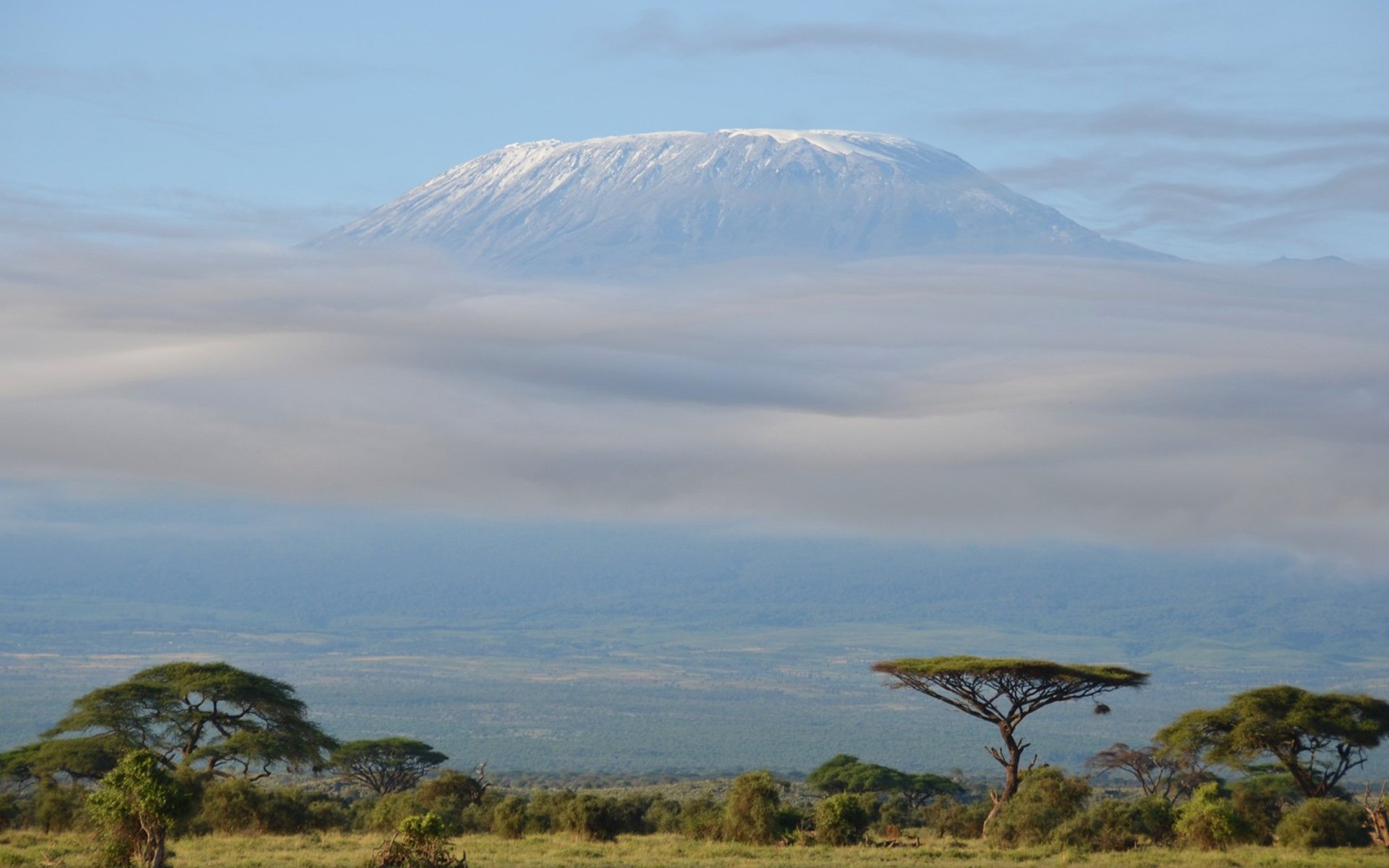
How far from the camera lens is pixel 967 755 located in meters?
121

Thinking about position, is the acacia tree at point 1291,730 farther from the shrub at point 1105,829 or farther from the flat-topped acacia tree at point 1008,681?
the shrub at point 1105,829

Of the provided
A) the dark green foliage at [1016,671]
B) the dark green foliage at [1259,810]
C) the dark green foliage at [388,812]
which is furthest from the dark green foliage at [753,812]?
the dark green foliage at [1259,810]

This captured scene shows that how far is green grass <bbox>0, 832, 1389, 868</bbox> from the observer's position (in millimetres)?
27750

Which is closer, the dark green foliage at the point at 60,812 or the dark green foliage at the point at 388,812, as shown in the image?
the dark green foliage at the point at 60,812

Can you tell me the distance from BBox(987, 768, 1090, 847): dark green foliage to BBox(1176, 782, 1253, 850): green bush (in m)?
2.43

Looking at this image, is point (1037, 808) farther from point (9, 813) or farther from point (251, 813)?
point (9, 813)

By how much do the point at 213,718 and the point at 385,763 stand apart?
10.5 meters

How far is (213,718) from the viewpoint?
41.9m

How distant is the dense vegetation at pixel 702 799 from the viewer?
32.3m

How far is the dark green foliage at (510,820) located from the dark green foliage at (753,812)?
4.50 meters

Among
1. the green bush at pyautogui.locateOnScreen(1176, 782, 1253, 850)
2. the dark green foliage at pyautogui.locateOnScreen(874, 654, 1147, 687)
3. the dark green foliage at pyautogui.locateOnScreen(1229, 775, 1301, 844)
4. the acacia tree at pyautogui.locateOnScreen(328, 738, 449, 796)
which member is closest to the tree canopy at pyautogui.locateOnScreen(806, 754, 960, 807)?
the dark green foliage at pyautogui.locateOnScreen(874, 654, 1147, 687)

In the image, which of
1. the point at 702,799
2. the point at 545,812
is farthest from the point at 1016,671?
the point at 545,812

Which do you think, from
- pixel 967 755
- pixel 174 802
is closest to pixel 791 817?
pixel 174 802

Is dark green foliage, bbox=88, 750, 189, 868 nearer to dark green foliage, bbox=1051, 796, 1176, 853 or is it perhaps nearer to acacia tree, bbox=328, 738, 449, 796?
dark green foliage, bbox=1051, 796, 1176, 853
